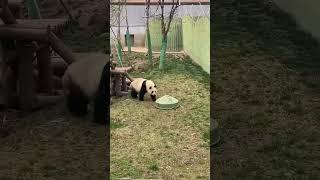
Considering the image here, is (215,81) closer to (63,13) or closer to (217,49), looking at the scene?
(217,49)

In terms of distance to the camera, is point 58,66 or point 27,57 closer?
point 27,57

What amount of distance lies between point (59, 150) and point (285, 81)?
3782 millimetres

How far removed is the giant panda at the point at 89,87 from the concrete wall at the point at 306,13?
193 inches

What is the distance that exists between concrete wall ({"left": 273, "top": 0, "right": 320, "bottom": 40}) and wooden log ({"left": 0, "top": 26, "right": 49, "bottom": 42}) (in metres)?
5.30

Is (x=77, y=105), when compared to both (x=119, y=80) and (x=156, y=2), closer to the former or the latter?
(x=119, y=80)

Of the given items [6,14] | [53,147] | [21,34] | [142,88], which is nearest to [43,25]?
[21,34]

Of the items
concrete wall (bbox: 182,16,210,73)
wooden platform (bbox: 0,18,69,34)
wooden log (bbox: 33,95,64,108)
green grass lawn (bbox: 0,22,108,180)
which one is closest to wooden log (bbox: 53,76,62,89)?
wooden log (bbox: 33,95,64,108)

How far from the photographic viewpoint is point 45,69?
7059 mm

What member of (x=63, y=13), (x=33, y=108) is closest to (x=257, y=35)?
(x=63, y=13)

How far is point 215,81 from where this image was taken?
285 inches

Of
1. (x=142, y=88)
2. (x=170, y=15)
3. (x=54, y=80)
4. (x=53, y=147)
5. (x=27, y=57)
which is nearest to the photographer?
(x=170, y=15)

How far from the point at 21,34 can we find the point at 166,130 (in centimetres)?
240

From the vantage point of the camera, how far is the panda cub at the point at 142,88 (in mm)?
5410

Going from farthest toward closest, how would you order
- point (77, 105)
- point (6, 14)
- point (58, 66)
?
1. point (58, 66)
2. point (77, 105)
3. point (6, 14)
